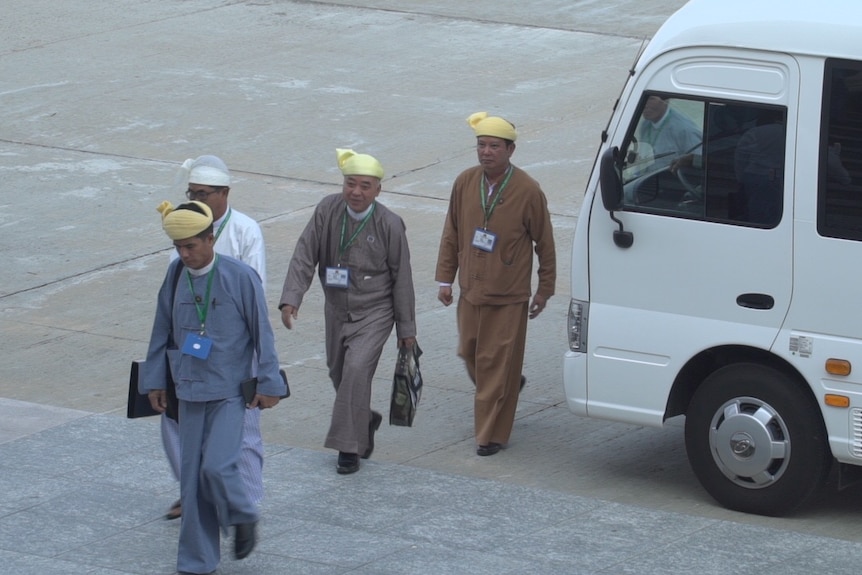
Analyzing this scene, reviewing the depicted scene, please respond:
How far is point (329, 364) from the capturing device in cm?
814

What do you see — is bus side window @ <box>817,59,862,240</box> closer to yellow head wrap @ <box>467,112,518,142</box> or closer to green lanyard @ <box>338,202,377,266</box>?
yellow head wrap @ <box>467,112,518,142</box>

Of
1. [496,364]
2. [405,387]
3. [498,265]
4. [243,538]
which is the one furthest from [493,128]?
[243,538]

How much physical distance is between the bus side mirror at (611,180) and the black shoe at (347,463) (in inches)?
70.9

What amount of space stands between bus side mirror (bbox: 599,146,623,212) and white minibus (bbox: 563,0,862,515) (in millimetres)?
10

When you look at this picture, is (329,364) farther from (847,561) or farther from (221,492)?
(847,561)

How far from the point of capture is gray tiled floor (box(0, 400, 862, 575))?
664 cm

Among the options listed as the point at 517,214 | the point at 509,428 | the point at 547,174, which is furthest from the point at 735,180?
the point at 547,174

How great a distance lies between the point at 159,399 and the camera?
266 inches

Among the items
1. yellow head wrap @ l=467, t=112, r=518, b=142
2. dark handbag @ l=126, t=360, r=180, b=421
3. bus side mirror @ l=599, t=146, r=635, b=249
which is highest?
yellow head wrap @ l=467, t=112, r=518, b=142

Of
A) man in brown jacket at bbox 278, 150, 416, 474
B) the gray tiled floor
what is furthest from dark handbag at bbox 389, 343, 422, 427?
the gray tiled floor

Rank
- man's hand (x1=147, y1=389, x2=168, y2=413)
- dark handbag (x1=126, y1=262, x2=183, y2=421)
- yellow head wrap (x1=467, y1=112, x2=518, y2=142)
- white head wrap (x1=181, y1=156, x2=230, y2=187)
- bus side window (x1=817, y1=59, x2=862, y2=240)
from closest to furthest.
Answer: dark handbag (x1=126, y1=262, x2=183, y2=421), man's hand (x1=147, y1=389, x2=168, y2=413), bus side window (x1=817, y1=59, x2=862, y2=240), white head wrap (x1=181, y1=156, x2=230, y2=187), yellow head wrap (x1=467, y1=112, x2=518, y2=142)

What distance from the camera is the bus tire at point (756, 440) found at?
7.16 m

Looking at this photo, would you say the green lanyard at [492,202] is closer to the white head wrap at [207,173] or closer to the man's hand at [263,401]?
the white head wrap at [207,173]

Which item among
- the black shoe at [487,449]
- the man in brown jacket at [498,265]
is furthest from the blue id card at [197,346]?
the black shoe at [487,449]
